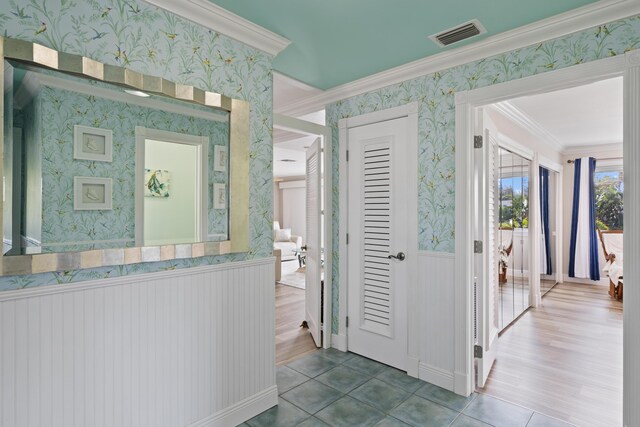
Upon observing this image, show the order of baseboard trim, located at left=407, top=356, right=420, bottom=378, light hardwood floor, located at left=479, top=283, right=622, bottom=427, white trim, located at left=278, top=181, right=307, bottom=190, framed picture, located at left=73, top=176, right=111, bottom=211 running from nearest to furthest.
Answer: framed picture, located at left=73, top=176, right=111, bottom=211 → light hardwood floor, located at left=479, top=283, right=622, bottom=427 → baseboard trim, located at left=407, top=356, right=420, bottom=378 → white trim, located at left=278, top=181, right=307, bottom=190

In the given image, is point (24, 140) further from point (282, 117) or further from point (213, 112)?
point (282, 117)

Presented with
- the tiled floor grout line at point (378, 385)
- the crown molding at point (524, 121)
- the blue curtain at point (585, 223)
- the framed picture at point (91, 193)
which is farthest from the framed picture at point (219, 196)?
the blue curtain at point (585, 223)

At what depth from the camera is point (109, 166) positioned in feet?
5.41

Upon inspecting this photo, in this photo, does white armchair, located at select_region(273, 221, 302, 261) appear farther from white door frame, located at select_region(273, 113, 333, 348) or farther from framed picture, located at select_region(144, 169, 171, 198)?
framed picture, located at select_region(144, 169, 171, 198)

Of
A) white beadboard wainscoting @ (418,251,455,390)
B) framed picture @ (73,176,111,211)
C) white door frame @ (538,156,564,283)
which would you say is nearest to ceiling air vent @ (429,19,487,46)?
white beadboard wainscoting @ (418,251,455,390)

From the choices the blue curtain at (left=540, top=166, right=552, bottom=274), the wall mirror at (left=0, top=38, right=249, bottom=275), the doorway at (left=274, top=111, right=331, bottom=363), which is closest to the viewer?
the wall mirror at (left=0, top=38, right=249, bottom=275)

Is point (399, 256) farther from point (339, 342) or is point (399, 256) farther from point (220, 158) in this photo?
point (220, 158)

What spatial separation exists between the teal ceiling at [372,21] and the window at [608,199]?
566 centimetres

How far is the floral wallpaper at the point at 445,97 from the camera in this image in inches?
79.5

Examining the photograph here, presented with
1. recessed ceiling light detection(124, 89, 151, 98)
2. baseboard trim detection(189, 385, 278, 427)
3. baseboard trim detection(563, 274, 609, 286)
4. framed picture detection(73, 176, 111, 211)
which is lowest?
baseboard trim detection(189, 385, 278, 427)

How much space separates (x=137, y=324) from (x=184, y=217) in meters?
0.60

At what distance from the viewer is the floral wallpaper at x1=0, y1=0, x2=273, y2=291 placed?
4.85 ft

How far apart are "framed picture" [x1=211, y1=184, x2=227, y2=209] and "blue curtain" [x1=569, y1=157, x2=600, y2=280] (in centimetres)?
661

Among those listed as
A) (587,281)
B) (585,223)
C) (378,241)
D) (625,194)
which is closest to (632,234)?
(625,194)
